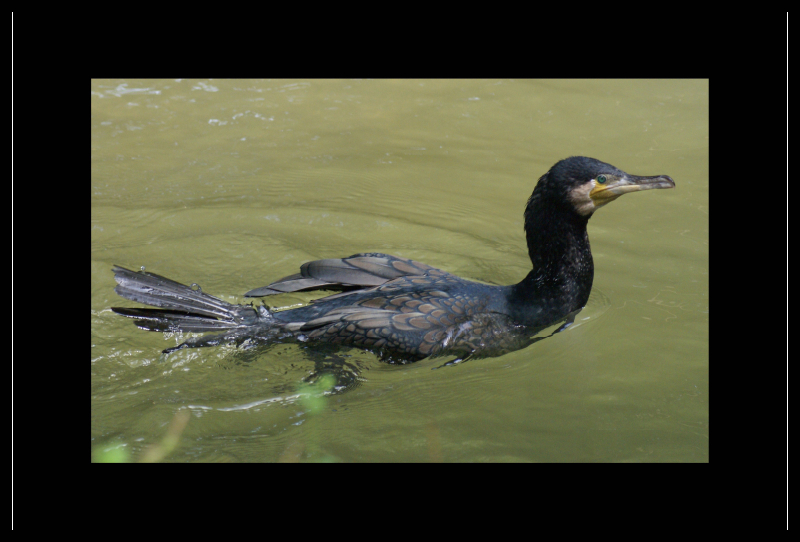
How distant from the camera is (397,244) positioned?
5.64 m

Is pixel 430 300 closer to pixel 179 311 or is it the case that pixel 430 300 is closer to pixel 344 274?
pixel 344 274

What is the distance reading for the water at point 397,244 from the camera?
3.63 meters

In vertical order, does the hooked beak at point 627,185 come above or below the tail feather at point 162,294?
above

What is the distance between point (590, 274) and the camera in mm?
4246

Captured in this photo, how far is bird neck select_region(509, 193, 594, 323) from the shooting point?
4105 millimetres

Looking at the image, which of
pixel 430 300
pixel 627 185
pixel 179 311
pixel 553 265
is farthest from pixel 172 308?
pixel 627 185

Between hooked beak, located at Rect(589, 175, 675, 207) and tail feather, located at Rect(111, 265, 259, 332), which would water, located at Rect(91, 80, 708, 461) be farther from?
hooked beak, located at Rect(589, 175, 675, 207)

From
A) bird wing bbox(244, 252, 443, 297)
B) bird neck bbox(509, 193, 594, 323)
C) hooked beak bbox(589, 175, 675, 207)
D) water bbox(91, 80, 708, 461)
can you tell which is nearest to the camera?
water bbox(91, 80, 708, 461)

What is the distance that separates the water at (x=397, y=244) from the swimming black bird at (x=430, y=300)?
0.16 meters

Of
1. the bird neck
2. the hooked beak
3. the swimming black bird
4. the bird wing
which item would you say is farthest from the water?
the hooked beak

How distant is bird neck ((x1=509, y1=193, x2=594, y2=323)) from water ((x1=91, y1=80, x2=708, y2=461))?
0.88 ft

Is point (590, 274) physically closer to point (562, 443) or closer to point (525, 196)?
point (562, 443)

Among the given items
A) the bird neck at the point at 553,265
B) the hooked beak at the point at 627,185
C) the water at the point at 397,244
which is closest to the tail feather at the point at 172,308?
the water at the point at 397,244

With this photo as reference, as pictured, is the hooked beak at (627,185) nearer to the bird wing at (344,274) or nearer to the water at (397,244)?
the water at (397,244)
